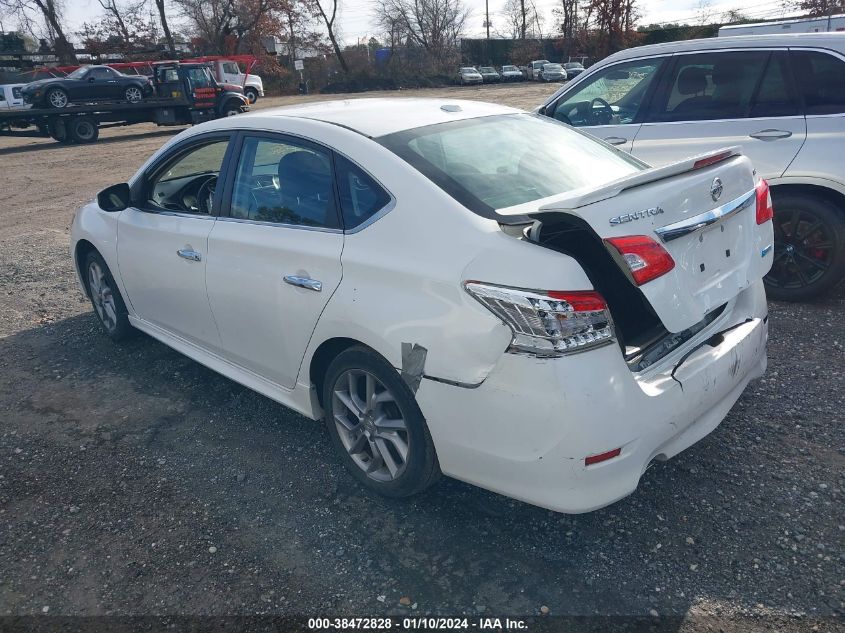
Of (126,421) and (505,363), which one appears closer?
(505,363)

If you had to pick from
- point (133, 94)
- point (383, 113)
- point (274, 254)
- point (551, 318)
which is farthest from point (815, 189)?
point (133, 94)

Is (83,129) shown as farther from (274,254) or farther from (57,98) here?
(274,254)

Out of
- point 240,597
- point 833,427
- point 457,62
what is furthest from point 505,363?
point 457,62

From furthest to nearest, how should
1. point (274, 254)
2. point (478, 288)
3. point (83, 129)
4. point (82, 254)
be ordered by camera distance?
point (83, 129), point (82, 254), point (274, 254), point (478, 288)

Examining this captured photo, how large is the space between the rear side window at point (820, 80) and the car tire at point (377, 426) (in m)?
3.81

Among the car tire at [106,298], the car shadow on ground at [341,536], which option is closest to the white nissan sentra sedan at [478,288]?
the car shadow on ground at [341,536]

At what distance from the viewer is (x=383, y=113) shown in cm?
336

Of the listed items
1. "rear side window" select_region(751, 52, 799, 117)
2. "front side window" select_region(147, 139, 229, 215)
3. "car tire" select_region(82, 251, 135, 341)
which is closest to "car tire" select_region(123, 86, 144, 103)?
"car tire" select_region(82, 251, 135, 341)

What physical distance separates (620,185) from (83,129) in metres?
24.7

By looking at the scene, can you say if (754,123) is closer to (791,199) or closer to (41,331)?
(791,199)

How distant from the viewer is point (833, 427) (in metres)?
3.36

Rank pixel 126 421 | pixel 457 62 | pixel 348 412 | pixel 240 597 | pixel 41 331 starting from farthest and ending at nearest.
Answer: pixel 457 62 < pixel 41 331 < pixel 126 421 < pixel 348 412 < pixel 240 597

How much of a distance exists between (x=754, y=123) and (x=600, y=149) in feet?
6.65

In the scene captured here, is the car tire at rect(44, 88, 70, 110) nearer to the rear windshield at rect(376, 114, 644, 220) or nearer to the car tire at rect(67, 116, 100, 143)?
the car tire at rect(67, 116, 100, 143)
